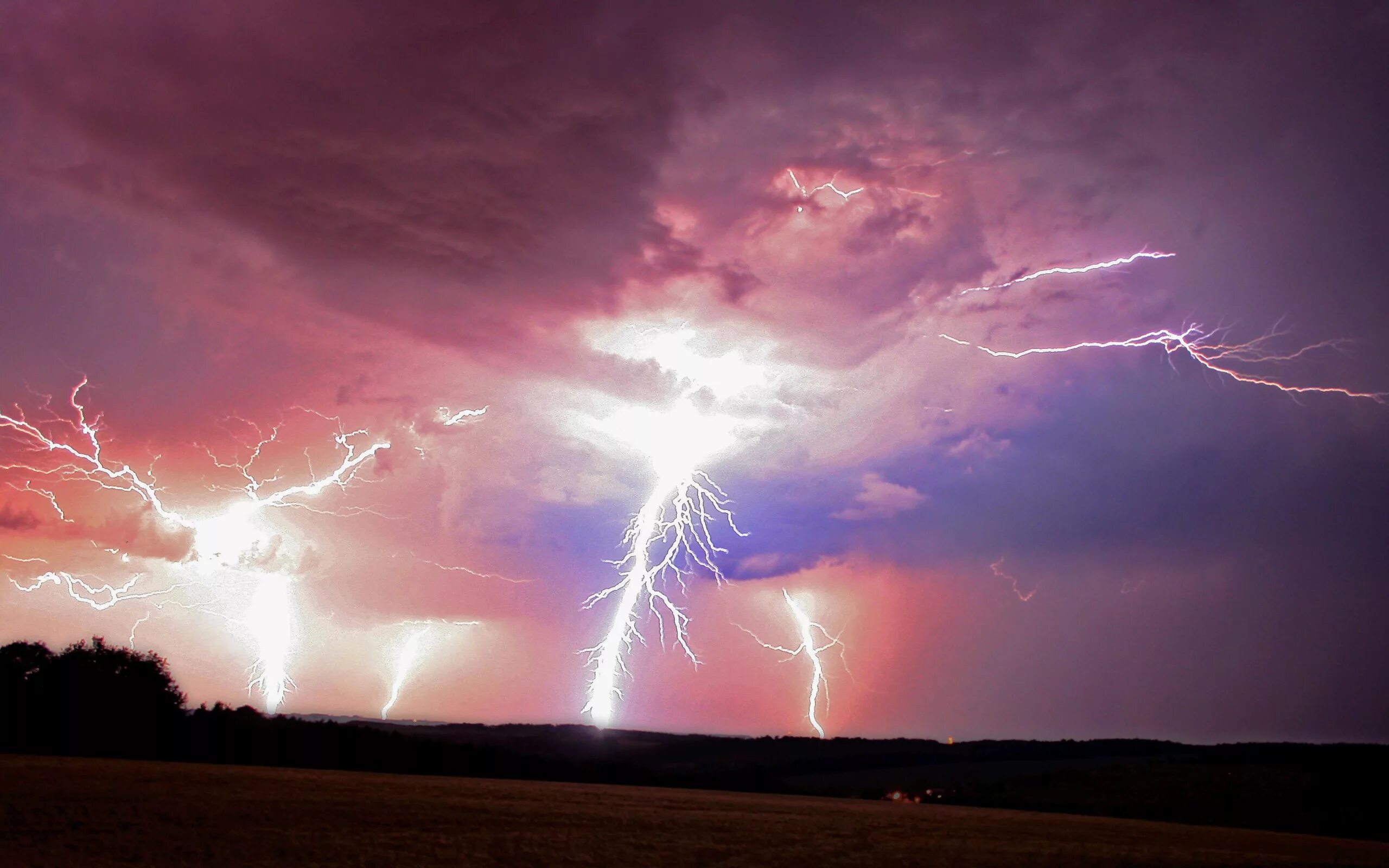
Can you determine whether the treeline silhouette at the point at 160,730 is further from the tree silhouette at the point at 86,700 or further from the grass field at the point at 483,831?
the grass field at the point at 483,831

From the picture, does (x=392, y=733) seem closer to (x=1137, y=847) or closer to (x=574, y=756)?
(x=574, y=756)

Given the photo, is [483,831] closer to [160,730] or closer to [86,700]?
[160,730]

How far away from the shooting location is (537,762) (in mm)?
47625

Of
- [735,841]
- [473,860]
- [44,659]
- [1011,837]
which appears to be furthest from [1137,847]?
[44,659]

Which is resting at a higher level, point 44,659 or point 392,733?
point 44,659

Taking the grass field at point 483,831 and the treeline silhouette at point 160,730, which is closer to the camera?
the grass field at point 483,831

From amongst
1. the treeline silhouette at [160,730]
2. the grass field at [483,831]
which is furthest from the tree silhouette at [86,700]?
the grass field at [483,831]

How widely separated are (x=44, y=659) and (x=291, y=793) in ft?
82.5

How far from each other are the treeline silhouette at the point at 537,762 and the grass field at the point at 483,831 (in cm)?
641

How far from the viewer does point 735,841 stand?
1970cm

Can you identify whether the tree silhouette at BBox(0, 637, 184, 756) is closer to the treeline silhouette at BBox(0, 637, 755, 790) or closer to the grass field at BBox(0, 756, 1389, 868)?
the treeline silhouette at BBox(0, 637, 755, 790)

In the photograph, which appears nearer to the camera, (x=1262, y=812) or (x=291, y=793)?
(x=291, y=793)

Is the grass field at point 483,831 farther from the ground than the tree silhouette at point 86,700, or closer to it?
closer to it

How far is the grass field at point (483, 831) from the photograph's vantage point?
14.2 metres
